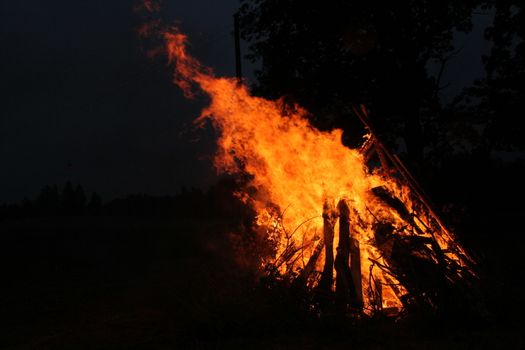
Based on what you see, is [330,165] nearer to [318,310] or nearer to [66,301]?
[318,310]

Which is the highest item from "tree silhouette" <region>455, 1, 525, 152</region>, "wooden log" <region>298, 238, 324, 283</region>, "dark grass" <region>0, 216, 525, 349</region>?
"tree silhouette" <region>455, 1, 525, 152</region>

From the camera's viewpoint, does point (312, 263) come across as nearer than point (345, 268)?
No

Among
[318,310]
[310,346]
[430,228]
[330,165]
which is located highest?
[330,165]

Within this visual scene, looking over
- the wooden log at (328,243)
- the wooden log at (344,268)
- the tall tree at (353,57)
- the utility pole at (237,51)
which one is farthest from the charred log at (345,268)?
the utility pole at (237,51)

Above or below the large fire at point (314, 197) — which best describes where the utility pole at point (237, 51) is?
above

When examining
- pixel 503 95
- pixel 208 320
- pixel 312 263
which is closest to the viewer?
pixel 208 320

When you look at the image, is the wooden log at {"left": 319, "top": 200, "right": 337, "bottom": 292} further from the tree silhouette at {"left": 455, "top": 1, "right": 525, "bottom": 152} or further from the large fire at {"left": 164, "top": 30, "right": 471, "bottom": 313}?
the tree silhouette at {"left": 455, "top": 1, "right": 525, "bottom": 152}

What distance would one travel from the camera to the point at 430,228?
9.05 m

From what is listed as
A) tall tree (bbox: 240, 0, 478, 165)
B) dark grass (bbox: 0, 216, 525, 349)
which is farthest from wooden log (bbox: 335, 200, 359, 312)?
tall tree (bbox: 240, 0, 478, 165)

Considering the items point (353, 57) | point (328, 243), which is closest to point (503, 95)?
point (353, 57)

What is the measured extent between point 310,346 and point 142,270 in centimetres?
1044

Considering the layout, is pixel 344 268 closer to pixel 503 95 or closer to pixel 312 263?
pixel 312 263

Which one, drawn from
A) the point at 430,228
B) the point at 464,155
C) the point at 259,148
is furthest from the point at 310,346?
the point at 464,155

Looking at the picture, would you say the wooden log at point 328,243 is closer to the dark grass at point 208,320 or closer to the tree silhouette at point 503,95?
the dark grass at point 208,320
